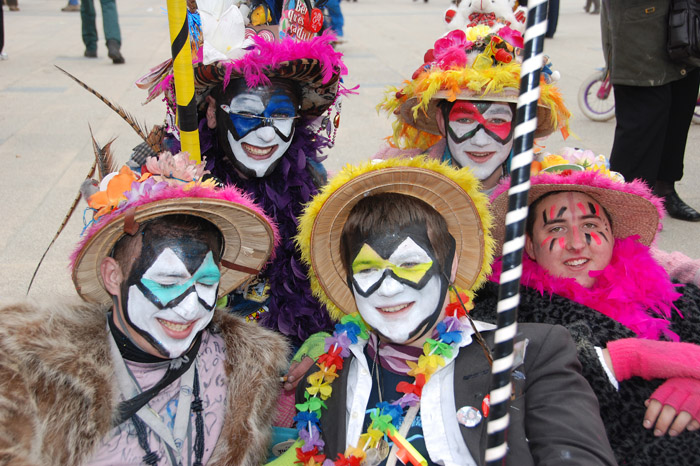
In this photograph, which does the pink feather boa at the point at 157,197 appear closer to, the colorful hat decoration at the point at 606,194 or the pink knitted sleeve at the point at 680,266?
the colorful hat decoration at the point at 606,194

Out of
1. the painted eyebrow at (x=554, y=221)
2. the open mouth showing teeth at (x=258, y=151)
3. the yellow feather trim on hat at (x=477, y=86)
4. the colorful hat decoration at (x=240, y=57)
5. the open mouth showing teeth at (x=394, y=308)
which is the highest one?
the colorful hat decoration at (x=240, y=57)

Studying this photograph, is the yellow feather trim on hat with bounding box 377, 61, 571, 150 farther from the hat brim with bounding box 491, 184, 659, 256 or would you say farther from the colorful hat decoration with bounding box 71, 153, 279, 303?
the colorful hat decoration with bounding box 71, 153, 279, 303

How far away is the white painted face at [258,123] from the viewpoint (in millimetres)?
2838

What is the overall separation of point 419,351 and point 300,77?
4.55ft

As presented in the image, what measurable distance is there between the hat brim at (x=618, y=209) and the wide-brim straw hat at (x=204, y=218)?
2.92 ft

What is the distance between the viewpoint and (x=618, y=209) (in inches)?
101

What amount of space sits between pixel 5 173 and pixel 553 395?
557 cm

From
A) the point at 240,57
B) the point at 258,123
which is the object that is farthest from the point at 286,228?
the point at 240,57

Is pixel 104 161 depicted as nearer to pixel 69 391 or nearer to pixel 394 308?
pixel 69 391

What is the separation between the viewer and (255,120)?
9.34 feet

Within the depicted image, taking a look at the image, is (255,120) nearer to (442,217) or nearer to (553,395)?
(442,217)

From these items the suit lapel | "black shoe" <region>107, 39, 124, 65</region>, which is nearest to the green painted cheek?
the suit lapel

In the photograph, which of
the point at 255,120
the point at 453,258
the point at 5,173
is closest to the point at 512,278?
the point at 453,258

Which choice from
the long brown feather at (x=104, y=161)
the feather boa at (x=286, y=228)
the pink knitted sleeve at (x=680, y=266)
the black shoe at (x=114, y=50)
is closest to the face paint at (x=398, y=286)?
the long brown feather at (x=104, y=161)
